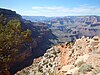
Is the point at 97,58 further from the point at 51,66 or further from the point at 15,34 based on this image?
the point at 15,34

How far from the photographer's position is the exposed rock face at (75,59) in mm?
12016

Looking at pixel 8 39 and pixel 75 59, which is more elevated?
pixel 8 39

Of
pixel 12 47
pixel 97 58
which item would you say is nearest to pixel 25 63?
pixel 12 47

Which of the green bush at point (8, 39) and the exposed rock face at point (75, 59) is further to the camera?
the green bush at point (8, 39)

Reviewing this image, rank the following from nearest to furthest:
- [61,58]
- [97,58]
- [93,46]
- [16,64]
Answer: [97,58]
[93,46]
[61,58]
[16,64]

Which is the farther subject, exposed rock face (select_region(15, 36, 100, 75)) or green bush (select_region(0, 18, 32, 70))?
green bush (select_region(0, 18, 32, 70))

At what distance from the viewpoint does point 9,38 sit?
1030 inches

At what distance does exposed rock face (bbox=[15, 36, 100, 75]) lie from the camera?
12.0 m

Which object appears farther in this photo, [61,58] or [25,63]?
[25,63]

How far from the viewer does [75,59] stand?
1884 centimetres

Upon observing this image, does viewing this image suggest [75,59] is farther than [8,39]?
No

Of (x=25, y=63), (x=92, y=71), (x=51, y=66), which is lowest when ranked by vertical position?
(x=25, y=63)

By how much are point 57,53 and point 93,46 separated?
896 centimetres

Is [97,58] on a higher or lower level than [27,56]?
higher
